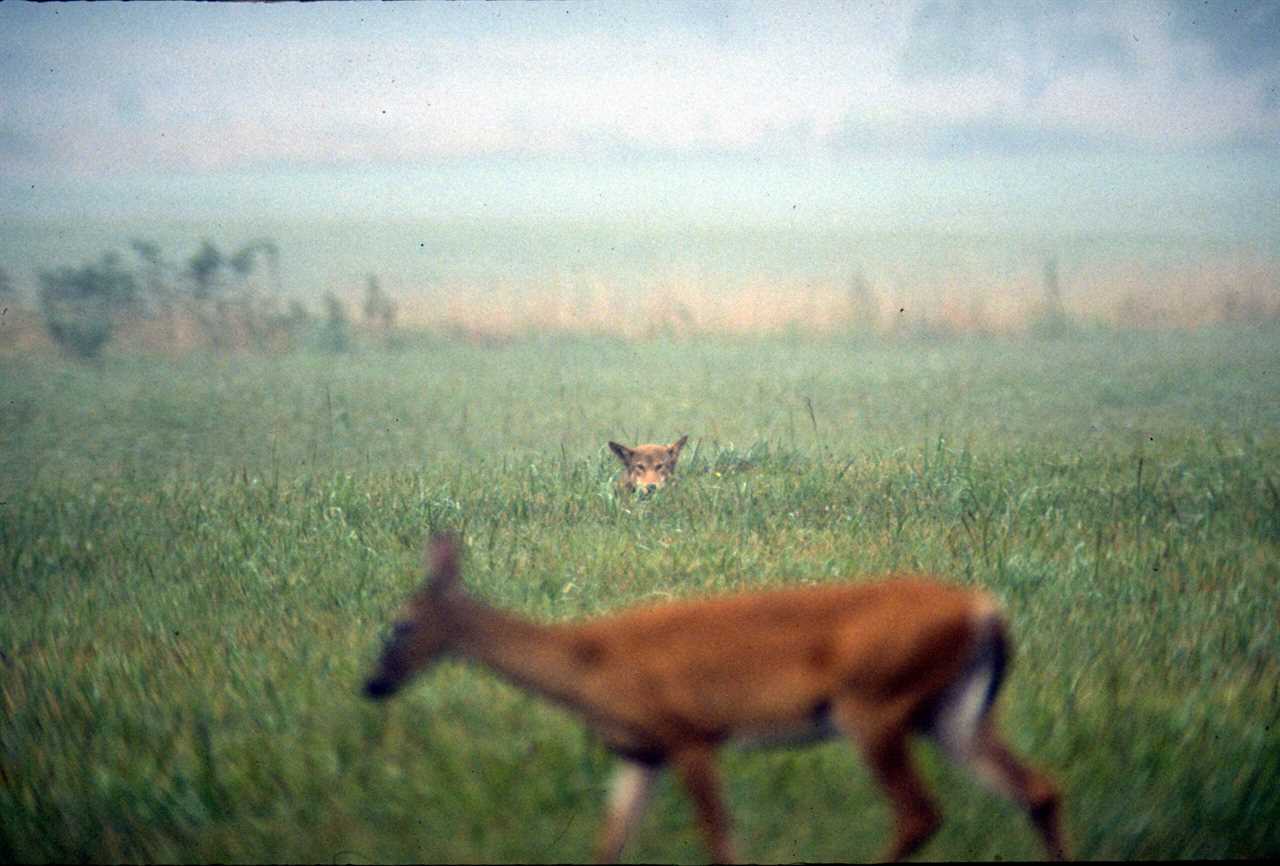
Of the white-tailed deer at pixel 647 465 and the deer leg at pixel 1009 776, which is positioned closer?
the deer leg at pixel 1009 776

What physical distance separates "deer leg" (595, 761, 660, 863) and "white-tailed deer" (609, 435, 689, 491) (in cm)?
533

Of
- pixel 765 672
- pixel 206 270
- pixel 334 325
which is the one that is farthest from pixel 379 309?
pixel 765 672

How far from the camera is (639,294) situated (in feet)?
69.8

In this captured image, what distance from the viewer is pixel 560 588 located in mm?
6691

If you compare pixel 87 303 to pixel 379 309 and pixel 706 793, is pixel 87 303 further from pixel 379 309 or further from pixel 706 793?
pixel 706 793

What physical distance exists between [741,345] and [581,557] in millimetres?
14276

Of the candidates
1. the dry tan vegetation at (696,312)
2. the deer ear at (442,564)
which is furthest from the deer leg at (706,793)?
the dry tan vegetation at (696,312)

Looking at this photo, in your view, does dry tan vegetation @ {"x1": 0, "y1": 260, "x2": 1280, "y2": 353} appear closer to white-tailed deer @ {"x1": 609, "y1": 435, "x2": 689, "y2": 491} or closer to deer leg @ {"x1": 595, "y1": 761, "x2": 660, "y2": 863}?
white-tailed deer @ {"x1": 609, "y1": 435, "x2": 689, "y2": 491}

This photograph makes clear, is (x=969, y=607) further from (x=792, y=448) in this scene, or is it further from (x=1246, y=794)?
(x=792, y=448)

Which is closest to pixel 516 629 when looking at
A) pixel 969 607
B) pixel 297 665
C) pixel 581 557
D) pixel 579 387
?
pixel 969 607

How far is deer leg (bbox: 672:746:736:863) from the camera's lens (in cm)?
342

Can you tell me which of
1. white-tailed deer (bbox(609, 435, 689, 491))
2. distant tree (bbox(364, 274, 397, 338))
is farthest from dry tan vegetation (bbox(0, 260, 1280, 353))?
white-tailed deer (bbox(609, 435, 689, 491))

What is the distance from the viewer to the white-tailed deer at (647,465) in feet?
30.2

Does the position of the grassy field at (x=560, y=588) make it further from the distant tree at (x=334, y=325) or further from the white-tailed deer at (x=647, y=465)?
the distant tree at (x=334, y=325)
